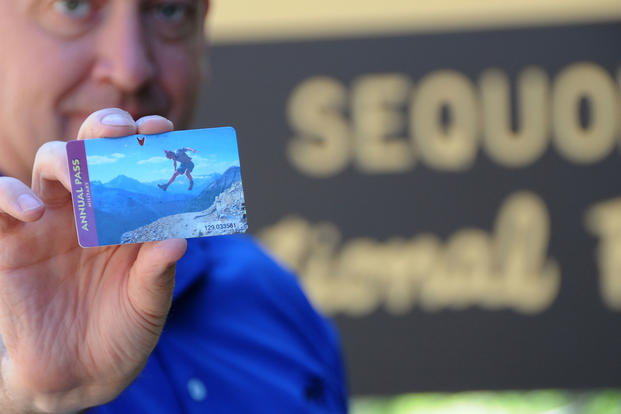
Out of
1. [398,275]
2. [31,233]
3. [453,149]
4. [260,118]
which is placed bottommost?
[398,275]

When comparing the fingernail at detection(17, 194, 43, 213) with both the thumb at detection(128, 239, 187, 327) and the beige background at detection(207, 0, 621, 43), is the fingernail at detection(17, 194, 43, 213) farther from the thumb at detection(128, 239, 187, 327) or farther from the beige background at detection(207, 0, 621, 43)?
the beige background at detection(207, 0, 621, 43)

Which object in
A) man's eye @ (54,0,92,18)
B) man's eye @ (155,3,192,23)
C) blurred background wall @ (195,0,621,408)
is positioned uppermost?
man's eye @ (54,0,92,18)

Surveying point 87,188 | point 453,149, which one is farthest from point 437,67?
point 87,188

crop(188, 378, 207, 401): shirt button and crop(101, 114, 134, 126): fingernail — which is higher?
crop(101, 114, 134, 126): fingernail

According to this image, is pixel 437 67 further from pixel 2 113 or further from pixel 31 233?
pixel 31 233

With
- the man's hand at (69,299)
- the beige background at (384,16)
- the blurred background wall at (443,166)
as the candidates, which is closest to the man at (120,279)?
the man's hand at (69,299)

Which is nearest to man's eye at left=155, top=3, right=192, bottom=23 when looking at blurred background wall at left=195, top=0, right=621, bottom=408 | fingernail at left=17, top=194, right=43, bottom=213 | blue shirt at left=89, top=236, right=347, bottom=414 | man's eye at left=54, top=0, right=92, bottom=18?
man's eye at left=54, top=0, right=92, bottom=18
